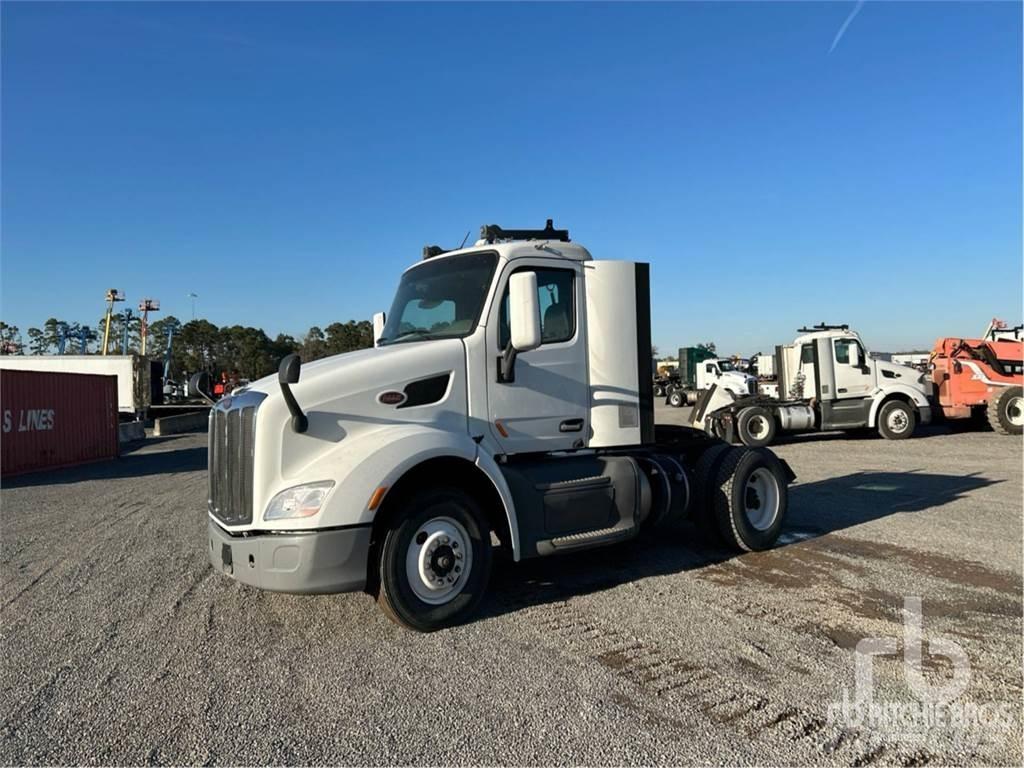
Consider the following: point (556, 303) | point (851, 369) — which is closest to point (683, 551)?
point (556, 303)

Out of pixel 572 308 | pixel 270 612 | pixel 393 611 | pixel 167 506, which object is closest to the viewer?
pixel 393 611

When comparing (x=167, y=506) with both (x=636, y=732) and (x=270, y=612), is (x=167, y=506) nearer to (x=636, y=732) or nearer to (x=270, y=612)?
(x=270, y=612)

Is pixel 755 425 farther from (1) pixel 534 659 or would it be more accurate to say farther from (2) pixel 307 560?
(2) pixel 307 560

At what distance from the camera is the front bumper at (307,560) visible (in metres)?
4.39

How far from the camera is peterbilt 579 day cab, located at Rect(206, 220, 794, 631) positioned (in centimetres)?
453

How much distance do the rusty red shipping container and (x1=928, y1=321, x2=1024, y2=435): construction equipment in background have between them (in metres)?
22.9

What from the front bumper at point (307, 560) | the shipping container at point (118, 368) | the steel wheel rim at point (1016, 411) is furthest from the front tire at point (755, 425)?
the shipping container at point (118, 368)

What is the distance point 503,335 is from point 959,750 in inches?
145

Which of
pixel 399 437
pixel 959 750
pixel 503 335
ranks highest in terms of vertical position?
pixel 503 335

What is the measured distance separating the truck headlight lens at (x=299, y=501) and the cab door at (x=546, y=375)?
4.70 ft

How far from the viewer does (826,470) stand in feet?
43.4

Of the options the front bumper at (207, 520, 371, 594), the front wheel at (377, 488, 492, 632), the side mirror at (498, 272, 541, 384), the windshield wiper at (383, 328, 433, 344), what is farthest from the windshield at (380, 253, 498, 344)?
the front bumper at (207, 520, 371, 594)

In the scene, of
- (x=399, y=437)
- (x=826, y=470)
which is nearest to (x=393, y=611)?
(x=399, y=437)

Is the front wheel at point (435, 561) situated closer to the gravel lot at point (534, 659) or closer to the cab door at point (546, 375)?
the gravel lot at point (534, 659)
